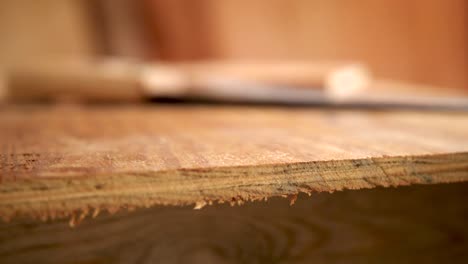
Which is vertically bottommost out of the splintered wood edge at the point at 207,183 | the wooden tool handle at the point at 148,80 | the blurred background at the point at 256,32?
the splintered wood edge at the point at 207,183

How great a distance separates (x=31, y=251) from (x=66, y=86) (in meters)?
1.31

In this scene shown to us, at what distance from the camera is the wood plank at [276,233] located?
A: 1.80ft

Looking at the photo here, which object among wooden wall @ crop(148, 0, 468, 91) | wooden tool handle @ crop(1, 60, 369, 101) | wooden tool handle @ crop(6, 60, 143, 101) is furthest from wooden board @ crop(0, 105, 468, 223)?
wooden wall @ crop(148, 0, 468, 91)

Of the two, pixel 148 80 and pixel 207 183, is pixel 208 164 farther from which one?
pixel 148 80

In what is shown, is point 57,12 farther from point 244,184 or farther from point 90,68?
point 244,184

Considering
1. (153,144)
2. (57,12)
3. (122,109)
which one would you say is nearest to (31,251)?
(153,144)

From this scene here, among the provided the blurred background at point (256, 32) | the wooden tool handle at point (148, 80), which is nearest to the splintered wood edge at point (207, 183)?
the wooden tool handle at point (148, 80)

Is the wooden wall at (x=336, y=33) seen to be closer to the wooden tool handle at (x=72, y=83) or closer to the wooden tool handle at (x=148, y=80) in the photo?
the wooden tool handle at (x=148, y=80)

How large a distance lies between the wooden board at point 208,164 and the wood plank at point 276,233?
57 millimetres

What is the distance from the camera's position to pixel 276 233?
0.61m

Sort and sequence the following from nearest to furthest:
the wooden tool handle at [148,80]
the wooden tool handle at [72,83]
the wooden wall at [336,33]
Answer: the wooden tool handle at [148,80] < the wooden tool handle at [72,83] < the wooden wall at [336,33]

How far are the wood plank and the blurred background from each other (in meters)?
2.06

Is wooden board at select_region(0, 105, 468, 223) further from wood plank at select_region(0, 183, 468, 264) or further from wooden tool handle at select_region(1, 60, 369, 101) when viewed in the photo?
wooden tool handle at select_region(1, 60, 369, 101)

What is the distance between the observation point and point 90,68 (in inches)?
74.0
